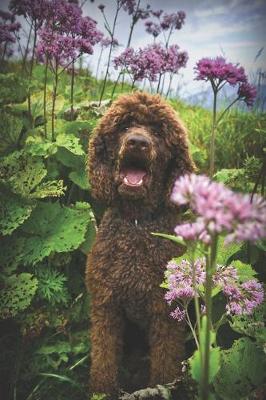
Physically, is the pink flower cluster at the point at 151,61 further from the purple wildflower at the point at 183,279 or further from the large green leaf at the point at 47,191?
the purple wildflower at the point at 183,279

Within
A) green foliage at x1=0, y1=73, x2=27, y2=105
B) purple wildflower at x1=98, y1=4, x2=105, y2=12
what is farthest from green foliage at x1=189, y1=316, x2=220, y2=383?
purple wildflower at x1=98, y1=4, x2=105, y2=12

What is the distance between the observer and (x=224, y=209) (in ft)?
2.56

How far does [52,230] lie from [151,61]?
3.64 ft

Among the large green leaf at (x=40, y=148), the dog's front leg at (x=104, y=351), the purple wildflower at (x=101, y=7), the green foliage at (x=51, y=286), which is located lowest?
the dog's front leg at (x=104, y=351)

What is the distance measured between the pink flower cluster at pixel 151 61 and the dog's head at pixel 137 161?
1.66ft

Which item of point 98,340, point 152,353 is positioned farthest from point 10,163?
point 152,353

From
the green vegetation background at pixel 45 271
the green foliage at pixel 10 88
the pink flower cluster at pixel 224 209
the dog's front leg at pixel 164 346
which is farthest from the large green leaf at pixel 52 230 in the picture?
the pink flower cluster at pixel 224 209

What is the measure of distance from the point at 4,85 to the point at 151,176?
151cm

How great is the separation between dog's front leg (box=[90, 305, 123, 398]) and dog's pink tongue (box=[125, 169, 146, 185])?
1.93 feet

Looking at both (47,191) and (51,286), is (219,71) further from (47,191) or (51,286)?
(51,286)

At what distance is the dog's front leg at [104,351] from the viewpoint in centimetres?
203

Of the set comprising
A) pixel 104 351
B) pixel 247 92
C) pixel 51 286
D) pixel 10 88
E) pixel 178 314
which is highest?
pixel 247 92

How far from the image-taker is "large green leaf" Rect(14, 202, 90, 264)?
6.81 ft

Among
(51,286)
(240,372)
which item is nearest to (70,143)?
(51,286)
